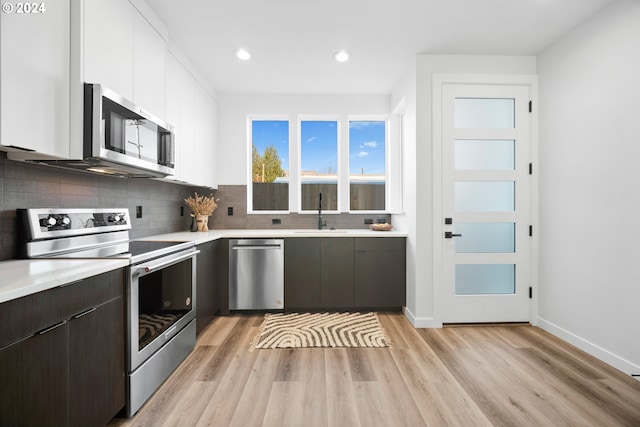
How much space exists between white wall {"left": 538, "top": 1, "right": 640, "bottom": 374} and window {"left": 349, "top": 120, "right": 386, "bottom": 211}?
1794 mm

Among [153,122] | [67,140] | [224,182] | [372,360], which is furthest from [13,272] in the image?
[224,182]

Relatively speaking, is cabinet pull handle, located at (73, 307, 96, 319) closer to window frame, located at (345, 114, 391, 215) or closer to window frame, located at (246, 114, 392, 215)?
window frame, located at (246, 114, 392, 215)

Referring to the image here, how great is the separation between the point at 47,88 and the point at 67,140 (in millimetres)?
254

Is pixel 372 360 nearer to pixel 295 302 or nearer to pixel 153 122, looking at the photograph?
pixel 295 302

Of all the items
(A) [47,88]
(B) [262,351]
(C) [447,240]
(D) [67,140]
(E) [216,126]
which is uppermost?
(E) [216,126]

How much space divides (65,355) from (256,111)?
339cm

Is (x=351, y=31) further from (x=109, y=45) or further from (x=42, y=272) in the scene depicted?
(x=42, y=272)

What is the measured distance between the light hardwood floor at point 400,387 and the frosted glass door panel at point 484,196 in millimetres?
1240

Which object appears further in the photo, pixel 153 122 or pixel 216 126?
pixel 216 126

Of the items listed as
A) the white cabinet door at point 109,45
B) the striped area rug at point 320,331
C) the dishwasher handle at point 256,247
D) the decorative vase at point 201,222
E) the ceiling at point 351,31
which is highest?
the ceiling at point 351,31

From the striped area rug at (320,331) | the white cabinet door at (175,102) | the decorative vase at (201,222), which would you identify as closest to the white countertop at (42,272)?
the white cabinet door at (175,102)

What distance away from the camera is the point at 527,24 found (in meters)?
2.55

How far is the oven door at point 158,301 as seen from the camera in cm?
169

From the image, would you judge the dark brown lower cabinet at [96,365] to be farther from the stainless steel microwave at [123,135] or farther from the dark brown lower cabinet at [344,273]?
the dark brown lower cabinet at [344,273]
